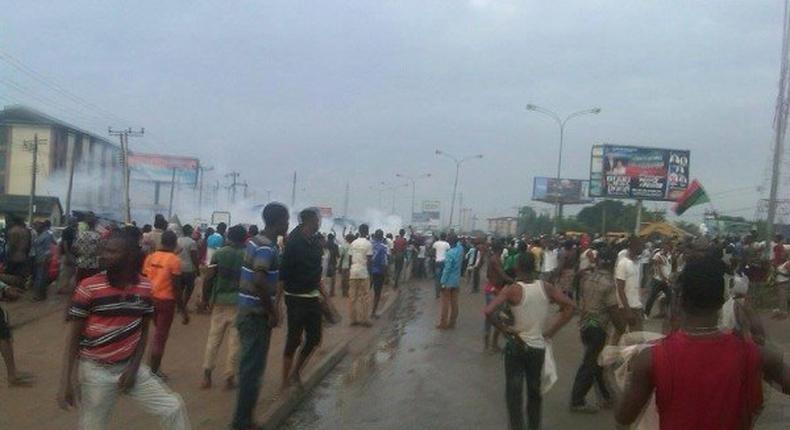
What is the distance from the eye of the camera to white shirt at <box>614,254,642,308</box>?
9.78 m

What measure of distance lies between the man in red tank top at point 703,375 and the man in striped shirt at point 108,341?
297 cm

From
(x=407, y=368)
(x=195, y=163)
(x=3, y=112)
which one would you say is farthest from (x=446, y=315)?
(x=195, y=163)

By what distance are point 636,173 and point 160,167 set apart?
162ft

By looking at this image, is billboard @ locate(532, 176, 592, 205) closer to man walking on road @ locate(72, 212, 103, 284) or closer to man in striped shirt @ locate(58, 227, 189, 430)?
man walking on road @ locate(72, 212, 103, 284)

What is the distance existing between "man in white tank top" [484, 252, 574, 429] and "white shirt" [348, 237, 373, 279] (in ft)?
27.0

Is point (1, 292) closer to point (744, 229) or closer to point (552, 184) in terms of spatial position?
point (744, 229)

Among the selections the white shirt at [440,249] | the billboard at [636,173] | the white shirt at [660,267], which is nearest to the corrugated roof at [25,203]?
the billboard at [636,173]

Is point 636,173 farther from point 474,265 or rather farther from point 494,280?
point 494,280

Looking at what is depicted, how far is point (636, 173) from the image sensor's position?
50.7 m

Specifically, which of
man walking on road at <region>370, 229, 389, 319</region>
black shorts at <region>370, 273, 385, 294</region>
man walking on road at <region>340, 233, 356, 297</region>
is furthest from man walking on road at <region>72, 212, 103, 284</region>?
man walking on road at <region>340, 233, 356, 297</region>

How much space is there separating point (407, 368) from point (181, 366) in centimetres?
294

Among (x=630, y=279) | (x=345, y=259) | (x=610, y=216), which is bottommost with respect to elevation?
(x=345, y=259)

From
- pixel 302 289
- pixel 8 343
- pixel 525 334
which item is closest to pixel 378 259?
pixel 302 289

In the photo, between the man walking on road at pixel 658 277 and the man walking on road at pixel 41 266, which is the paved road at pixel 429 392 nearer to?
the man walking on road at pixel 658 277
